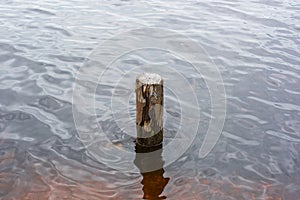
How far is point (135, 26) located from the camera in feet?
39.1

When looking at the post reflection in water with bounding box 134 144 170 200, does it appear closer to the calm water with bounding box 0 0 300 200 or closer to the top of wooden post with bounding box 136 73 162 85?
the calm water with bounding box 0 0 300 200

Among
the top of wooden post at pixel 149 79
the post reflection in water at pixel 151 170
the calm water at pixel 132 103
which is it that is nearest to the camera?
the top of wooden post at pixel 149 79

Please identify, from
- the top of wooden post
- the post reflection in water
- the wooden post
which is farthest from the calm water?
the top of wooden post

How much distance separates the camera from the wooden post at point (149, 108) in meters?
5.52

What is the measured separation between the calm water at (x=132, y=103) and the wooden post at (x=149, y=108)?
54cm

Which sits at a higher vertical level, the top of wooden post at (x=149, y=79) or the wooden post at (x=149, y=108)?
the top of wooden post at (x=149, y=79)

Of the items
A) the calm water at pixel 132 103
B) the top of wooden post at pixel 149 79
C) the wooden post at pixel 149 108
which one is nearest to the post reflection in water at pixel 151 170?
the calm water at pixel 132 103

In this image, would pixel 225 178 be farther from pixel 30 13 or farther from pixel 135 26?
pixel 30 13

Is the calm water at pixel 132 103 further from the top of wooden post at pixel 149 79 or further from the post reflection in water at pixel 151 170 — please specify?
the top of wooden post at pixel 149 79

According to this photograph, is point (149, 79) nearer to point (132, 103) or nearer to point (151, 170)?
point (151, 170)

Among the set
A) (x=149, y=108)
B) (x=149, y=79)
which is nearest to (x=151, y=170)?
(x=149, y=108)

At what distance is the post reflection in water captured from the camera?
5.75 meters

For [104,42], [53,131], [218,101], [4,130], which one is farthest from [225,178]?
[104,42]

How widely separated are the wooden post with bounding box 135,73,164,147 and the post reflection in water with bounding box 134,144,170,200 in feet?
0.48
